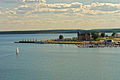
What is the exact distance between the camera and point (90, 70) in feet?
82.3

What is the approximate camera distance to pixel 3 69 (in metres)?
26.3

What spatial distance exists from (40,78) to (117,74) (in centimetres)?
669

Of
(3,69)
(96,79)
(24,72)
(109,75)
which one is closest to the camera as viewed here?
(96,79)

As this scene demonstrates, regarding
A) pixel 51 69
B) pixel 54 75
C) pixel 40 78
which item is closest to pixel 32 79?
pixel 40 78

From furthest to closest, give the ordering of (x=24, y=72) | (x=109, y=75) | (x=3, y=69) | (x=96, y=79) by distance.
Result: (x=3, y=69) → (x=24, y=72) → (x=109, y=75) → (x=96, y=79)

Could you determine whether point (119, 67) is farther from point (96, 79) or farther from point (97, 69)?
point (96, 79)

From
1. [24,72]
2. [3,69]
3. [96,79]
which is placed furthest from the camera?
[3,69]

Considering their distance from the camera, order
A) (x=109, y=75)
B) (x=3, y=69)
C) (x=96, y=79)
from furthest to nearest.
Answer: (x=3, y=69)
(x=109, y=75)
(x=96, y=79)

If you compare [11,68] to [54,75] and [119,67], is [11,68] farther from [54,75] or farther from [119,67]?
[119,67]

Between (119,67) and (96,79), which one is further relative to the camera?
(119,67)

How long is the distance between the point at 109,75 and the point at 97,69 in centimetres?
293

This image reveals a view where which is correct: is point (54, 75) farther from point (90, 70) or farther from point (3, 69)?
point (3, 69)

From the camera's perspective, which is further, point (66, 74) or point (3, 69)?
point (3, 69)

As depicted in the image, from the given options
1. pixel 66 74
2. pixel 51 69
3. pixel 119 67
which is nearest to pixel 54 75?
pixel 66 74
